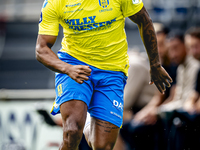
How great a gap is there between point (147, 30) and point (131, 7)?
31cm

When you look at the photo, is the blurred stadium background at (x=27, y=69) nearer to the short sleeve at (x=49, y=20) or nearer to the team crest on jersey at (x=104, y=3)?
the short sleeve at (x=49, y=20)

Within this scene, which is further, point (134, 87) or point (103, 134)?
point (134, 87)

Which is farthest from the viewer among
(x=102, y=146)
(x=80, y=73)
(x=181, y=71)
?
→ (x=181, y=71)

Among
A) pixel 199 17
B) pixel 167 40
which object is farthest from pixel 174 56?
pixel 199 17

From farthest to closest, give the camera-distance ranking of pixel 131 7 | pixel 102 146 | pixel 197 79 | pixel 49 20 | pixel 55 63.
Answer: pixel 197 79 < pixel 102 146 < pixel 131 7 < pixel 49 20 < pixel 55 63

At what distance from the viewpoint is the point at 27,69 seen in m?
14.8

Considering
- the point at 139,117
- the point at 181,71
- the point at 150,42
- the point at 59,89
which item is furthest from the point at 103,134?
the point at 181,71

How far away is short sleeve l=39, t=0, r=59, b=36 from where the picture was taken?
333cm

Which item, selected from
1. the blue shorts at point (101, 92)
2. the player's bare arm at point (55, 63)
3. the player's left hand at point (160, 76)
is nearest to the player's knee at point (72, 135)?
the blue shorts at point (101, 92)

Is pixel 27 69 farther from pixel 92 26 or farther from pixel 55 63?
pixel 55 63

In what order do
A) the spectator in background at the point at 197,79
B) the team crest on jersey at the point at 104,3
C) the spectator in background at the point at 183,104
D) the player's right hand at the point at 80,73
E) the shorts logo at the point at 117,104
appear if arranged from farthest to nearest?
the spectator in background at the point at 197,79 → the spectator in background at the point at 183,104 → the shorts logo at the point at 117,104 → the team crest on jersey at the point at 104,3 → the player's right hand at the point at 80,73

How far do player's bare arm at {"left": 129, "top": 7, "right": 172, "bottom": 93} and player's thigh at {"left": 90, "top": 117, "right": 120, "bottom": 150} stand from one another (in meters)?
0.75

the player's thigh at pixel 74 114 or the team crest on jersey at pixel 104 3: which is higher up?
the team crest on jersey at pixel 104 3

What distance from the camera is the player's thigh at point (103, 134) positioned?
3.59 m
